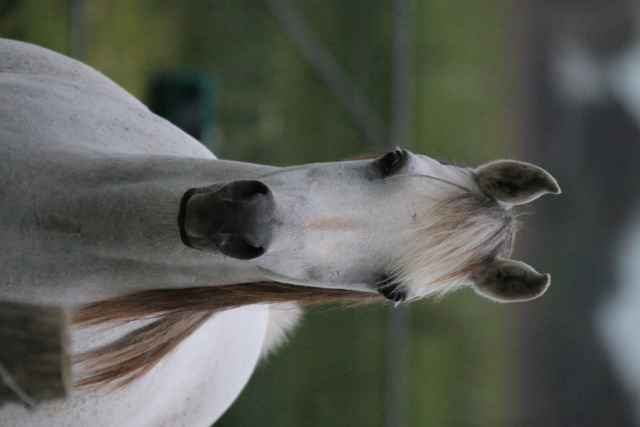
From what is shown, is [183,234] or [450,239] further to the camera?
[450,239]

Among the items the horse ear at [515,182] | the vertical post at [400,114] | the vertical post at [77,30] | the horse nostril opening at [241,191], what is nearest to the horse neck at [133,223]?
the horse nostril opening at [241,191]

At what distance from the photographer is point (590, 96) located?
3.28 metres

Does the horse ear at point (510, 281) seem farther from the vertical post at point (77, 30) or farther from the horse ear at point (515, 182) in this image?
the vertical post at point (77, 30)

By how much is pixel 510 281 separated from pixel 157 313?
1.96 feet

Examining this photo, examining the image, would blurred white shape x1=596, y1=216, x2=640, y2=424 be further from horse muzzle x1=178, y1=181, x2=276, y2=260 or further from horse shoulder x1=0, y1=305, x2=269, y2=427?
horse muzzle x1=178, y1=181, x2=276, y2=260

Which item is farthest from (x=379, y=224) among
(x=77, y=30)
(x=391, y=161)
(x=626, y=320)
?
(x=626, y=320)

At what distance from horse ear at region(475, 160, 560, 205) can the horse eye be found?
0.60ft

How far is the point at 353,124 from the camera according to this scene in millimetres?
4289

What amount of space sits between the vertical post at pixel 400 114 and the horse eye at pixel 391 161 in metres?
3.09

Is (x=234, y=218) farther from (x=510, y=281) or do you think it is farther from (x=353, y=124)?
(x=353, y=124)

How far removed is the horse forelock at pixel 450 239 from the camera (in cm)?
99

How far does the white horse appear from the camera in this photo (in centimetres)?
89

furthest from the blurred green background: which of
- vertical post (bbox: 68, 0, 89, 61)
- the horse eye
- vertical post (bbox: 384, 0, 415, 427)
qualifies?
the horse eye

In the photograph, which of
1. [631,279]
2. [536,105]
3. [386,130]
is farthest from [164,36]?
[631,279]
